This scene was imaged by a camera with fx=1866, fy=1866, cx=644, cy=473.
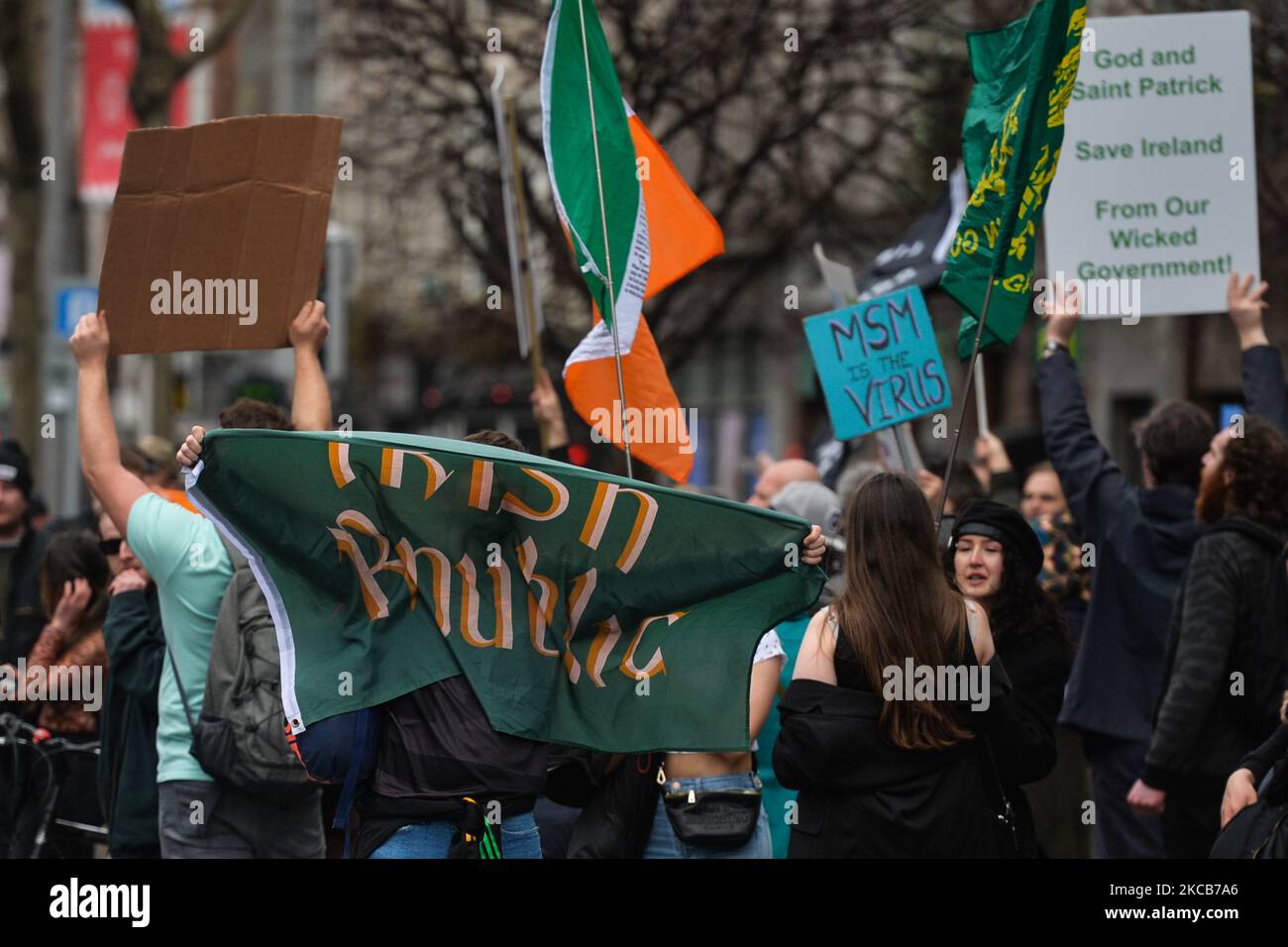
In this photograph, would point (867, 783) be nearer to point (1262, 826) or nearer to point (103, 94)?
point (1262, 826)

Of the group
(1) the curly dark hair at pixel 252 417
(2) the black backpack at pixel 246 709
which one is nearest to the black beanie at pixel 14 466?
(1) the curly dark hair at pixel 252 417

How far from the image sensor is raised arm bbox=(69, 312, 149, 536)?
17.7 feet

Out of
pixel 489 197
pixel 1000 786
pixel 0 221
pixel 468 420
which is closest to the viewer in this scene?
pixel 1000 786

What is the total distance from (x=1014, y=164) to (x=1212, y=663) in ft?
5.36

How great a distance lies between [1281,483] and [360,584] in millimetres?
3052

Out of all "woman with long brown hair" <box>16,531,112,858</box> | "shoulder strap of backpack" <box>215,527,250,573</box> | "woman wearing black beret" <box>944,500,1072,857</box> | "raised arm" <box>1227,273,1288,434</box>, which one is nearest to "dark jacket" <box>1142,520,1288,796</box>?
"woman wearing black beret" <box>944,500,1072,857</box>

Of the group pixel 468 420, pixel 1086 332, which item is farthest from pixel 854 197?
pixel 468 420

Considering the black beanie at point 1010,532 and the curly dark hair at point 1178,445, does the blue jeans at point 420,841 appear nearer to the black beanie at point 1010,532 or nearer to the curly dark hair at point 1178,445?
the black beanie at point 1010,532

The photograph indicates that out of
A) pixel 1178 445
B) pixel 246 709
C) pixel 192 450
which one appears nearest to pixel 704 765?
pixel 246 709

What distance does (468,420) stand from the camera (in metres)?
27.9

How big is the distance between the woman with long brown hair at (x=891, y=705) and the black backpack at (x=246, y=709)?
159 centimetres

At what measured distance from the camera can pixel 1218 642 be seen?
18.7 feet

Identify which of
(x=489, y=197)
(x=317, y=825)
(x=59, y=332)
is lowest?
(x=317, y=825)

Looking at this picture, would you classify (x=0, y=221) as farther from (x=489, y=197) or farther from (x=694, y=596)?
(x=694, y=596)
